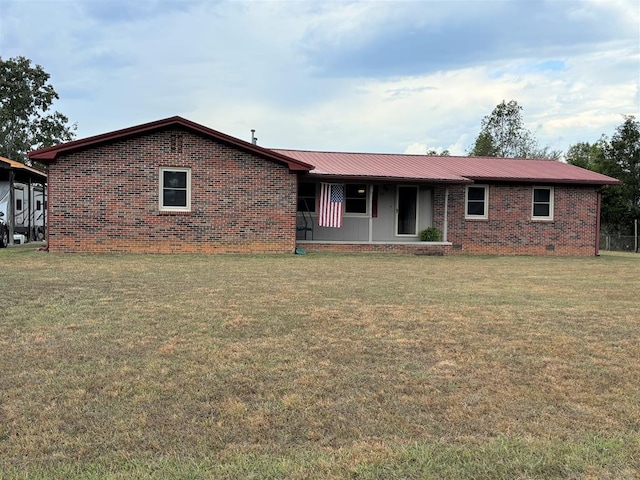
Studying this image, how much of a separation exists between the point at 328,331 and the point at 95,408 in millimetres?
2528

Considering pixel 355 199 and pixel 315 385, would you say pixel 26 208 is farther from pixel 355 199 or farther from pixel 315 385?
pixel 315 385

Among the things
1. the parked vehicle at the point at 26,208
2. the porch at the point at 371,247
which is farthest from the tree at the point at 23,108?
the porch at the point at 371,247

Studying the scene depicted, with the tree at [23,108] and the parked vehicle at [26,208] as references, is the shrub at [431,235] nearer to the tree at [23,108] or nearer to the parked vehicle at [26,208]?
the parked vehicle at [26,208]

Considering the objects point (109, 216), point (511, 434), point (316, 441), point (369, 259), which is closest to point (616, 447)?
point (511, 434)

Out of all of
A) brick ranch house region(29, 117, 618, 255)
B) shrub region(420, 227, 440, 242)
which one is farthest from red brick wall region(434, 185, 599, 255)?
shrub region(420, 227, 440, 242)

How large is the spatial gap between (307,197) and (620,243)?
64.4 feet

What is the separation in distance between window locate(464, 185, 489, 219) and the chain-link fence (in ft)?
44.7

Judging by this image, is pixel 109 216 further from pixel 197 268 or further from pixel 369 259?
pixel 369 259

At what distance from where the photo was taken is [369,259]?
47.8ft

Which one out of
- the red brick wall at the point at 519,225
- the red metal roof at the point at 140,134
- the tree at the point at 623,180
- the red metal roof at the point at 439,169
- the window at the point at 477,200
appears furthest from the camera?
the tree at the point at 623,180

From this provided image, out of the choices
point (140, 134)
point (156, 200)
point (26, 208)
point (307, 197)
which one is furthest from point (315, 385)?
point (26, 208)

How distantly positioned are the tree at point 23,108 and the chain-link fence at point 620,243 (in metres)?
41.0

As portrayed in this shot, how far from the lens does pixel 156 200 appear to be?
1494 cm

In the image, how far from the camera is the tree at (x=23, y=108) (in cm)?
4297
